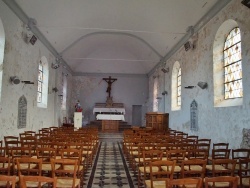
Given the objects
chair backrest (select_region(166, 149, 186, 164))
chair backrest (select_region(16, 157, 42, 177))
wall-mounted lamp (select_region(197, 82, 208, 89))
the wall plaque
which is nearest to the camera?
chair backrest (select_region(16, 157, 42, 177))

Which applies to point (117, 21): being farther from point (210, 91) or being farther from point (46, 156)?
point (46, 156)

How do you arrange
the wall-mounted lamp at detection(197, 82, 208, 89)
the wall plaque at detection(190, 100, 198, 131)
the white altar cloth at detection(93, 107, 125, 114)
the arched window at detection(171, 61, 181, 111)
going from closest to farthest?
the wall-mounted lamp at detection(197, 82, 208, 89) < the wall plaque at detection(190, 100, 198, 131) < the arched window at detection(171, 61, 181, 111) < the white altar cloth at detection(93, 107, 125, 114)

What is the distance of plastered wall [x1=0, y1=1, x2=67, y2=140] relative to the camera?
26.9 feet

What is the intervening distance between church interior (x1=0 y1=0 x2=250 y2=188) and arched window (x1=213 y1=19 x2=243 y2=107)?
0.11 feet

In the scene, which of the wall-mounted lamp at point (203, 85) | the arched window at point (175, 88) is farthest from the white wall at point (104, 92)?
the wall-mounted lamp at point (203, 85)

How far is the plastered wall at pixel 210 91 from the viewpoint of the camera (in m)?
6.93

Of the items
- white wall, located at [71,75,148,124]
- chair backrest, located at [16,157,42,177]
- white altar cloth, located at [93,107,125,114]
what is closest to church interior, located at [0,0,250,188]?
chair backrest, located at [16,157,42,177]

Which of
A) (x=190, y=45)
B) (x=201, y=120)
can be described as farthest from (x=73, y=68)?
(x=201, y=120)

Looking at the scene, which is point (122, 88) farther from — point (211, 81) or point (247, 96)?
point (247, 96)

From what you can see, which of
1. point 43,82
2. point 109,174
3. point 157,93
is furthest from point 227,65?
point 157,93

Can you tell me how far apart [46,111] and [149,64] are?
9646 millimetres

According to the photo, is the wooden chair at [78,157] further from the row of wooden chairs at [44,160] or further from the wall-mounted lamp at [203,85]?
the wall-mounted lamp at [203,85]

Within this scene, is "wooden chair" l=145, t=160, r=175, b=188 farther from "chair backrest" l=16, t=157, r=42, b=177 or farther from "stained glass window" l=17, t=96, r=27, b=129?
"stained glass window" l=17, t=96, r=27, b=129

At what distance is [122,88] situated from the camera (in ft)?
74.4
